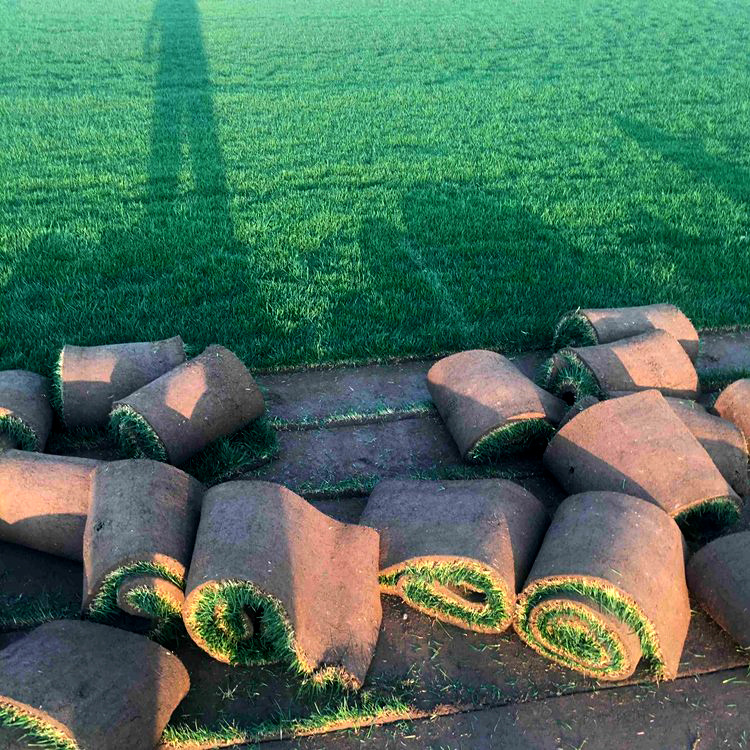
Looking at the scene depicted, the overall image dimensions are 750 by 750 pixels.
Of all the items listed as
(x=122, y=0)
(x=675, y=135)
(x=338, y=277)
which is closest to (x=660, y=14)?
(x=675, y=135)

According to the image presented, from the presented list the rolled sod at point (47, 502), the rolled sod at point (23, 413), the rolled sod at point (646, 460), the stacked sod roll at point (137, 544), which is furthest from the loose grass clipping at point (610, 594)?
Result: the rolled sod at point (23, 413)

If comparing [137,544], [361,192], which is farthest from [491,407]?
[361,192]

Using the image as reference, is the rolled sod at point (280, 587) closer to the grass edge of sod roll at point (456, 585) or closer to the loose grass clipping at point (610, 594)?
the grass edge of sod roll at point (456, 585)

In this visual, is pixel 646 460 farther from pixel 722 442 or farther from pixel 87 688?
pixel 87 688

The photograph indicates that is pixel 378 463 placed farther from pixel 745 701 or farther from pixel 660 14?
pixel 660 14

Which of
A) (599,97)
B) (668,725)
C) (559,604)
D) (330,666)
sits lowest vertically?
(668,725)
